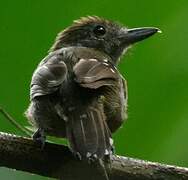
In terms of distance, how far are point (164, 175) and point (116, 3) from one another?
2.81 ft

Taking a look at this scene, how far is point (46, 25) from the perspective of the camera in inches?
54.7

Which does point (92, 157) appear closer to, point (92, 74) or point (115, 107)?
point (92, 74)

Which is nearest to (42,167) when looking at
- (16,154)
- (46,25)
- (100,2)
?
(16,154)

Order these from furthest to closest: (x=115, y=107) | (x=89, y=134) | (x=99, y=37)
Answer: (x=99, y=37) < (x=115, y=107) < (x=89, y=134)

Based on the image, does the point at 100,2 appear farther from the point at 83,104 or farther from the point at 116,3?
the point at 83,104

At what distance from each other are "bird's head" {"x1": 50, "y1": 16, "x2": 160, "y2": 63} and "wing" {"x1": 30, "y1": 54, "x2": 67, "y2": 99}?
53.1 inches

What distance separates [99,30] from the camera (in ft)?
12.0

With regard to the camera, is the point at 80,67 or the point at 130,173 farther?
the point at 80,67

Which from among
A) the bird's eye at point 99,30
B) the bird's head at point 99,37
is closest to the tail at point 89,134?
the bird's head at point 99,37

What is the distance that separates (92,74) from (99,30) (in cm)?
170

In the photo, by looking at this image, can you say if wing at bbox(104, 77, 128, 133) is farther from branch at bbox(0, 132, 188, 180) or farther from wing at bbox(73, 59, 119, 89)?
branch at bbox(0, 132, 188, 180)

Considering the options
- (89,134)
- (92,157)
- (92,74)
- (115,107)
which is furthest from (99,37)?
(92,157)

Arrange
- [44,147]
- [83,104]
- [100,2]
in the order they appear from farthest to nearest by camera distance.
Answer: [83,104] < [44,147] < [100,2]

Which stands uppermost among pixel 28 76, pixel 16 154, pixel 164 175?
pixel 28 76
